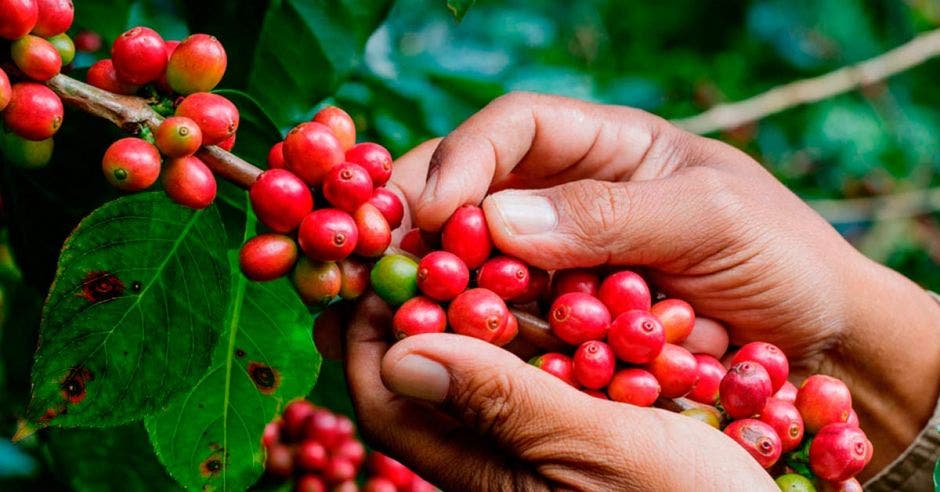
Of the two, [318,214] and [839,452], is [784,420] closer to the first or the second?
[839,452]

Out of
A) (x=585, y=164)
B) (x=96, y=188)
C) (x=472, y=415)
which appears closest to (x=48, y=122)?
(x=96, y=188)

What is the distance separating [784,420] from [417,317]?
66 cm

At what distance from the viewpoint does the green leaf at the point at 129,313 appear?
1.35m

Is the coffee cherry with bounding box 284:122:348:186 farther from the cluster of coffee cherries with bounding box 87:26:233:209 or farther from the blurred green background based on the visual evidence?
the blurred green background

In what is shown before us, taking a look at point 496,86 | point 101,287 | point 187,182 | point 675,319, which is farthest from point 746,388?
point 496,86

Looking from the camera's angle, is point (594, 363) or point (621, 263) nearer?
point (594, 363)

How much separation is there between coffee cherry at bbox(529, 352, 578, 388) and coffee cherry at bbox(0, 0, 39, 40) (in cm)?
100

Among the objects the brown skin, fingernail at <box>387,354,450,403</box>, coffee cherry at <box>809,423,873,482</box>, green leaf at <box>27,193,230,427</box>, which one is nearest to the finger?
the brown skin

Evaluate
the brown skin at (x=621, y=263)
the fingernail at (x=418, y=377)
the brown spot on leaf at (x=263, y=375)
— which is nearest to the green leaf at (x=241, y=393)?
the brown spot on leaf at (x=263, y=375)

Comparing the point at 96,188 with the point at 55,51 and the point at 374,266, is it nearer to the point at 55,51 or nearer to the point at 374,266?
the point at 55,51

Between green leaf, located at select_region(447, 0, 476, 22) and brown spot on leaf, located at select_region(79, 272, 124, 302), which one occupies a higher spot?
green leaf, located at select_region(447, 0, 476, 22)

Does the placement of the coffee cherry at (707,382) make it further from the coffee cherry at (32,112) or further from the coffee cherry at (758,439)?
the coffee cherry at (32,112)

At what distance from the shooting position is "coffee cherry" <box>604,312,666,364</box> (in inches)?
56.1

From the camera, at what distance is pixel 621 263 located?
1770 millimetres
